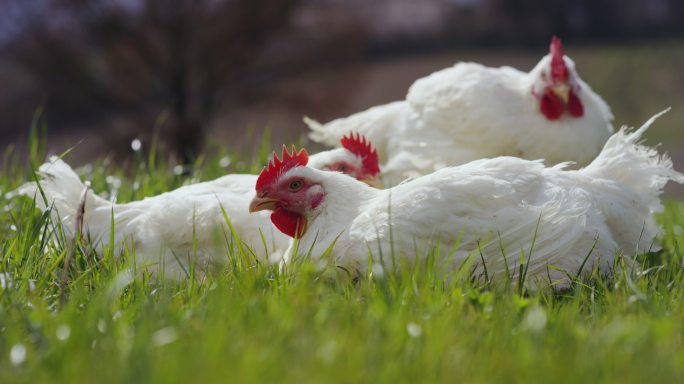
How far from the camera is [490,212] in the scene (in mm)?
3182

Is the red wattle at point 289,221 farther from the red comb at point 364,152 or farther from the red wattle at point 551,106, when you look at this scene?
the red wattle at point 551,106

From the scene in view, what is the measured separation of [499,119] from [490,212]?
1.79 meters

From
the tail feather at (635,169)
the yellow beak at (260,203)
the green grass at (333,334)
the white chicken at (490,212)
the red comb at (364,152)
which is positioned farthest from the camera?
the red comb at (364,152)

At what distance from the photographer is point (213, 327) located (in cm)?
204

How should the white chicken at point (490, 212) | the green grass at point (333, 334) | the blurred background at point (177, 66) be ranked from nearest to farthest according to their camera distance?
the green grass at point (333, 334), the white chicken at point (490, 212), the blurred background at point (177, 66)

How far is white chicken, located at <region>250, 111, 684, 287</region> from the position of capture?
310 centimetres

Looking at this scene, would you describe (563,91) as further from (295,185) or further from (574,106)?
(295,185)

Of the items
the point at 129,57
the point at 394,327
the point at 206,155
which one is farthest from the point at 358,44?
the point at 394,327

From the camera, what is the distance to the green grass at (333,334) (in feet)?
5.92

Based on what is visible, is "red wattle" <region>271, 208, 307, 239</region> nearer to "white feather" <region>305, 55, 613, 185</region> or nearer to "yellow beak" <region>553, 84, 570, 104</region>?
"white feather" <region>305, 55, 613, 185</region>

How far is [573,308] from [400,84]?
81.1 ft

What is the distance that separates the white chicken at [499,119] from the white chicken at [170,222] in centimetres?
146

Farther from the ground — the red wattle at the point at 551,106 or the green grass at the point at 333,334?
the green grass at the point at 333,334

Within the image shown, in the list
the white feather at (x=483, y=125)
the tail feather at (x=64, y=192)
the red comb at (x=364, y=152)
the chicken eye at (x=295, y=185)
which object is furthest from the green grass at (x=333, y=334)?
the white feather at (x=483, y=125)
